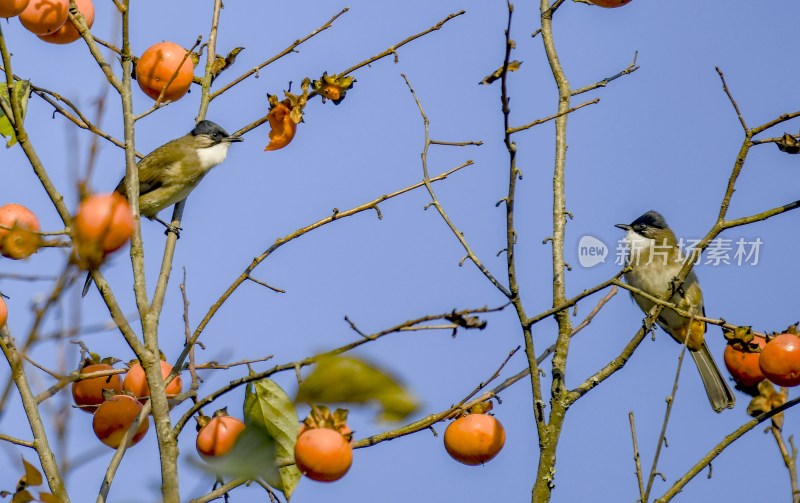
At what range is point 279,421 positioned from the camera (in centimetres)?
261

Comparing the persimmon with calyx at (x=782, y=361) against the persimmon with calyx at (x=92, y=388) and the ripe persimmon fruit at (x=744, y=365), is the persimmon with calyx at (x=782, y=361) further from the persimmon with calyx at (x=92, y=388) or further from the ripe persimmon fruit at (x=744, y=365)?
the persimmon with calyx at (x=92, y=388)

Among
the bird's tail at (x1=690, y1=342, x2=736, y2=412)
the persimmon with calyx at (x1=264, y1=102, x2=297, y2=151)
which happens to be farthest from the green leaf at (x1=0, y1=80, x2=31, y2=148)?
the bird's tail at (x1=690, y1=342, x2=736, y2=412)

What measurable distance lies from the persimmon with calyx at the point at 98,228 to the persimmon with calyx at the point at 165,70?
1.86 meters

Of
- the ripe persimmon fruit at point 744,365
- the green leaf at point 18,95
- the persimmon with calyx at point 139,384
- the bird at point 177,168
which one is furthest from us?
the bird at point 177,168

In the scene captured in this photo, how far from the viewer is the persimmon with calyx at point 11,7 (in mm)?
2758

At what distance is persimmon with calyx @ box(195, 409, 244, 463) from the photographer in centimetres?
262

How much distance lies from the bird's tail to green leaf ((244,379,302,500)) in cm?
399

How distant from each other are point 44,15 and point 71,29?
266mm

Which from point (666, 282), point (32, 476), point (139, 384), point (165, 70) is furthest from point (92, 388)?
point (666, 282)

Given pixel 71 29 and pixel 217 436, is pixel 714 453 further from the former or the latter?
pixel 71 29

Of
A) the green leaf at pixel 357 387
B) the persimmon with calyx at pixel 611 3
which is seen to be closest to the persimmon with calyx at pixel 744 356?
the persimmon with calyx at pixel 611 3

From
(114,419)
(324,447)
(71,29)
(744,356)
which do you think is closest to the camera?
(324,447)

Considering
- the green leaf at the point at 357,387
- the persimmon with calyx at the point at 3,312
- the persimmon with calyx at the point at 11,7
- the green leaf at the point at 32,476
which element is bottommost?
the green leaf at the point at 357,387

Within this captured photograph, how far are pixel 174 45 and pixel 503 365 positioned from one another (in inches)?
62.8
